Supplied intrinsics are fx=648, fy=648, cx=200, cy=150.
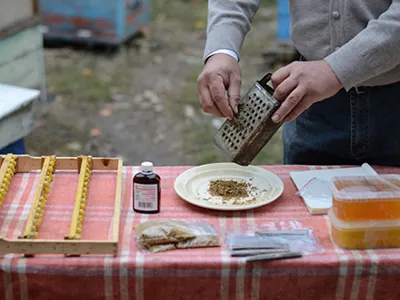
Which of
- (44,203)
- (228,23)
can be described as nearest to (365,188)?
(228,23)

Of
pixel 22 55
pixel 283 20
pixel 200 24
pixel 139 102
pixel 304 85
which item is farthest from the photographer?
pixel 200 24

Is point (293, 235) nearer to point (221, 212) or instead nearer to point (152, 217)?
point (221, 212)

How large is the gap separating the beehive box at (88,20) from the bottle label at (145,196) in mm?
4572

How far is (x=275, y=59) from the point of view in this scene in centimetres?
604

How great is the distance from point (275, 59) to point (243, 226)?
4.39 m

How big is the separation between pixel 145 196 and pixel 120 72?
14.0 feet

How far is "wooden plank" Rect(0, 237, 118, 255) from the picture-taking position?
161cm

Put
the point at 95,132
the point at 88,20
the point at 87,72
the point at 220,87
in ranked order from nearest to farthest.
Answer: the point at 220,87, the point at 95,132, the point at 87,72, the point at 88,20

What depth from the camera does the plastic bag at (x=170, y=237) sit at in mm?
1679

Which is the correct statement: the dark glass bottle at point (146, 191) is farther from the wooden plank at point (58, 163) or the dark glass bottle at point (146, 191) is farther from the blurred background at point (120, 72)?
the blurred background at point (120, 72)

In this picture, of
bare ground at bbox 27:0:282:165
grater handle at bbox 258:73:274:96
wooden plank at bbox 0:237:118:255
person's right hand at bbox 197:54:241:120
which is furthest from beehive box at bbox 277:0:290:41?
wooden plank at bbox 0:237:118:255

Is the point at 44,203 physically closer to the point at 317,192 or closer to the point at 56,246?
the point at 56,246

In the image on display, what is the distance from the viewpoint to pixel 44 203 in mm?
1867

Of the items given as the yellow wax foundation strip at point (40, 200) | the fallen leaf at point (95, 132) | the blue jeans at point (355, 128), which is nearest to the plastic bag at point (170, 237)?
the yellow wax foundation strip at point (40, 200)
